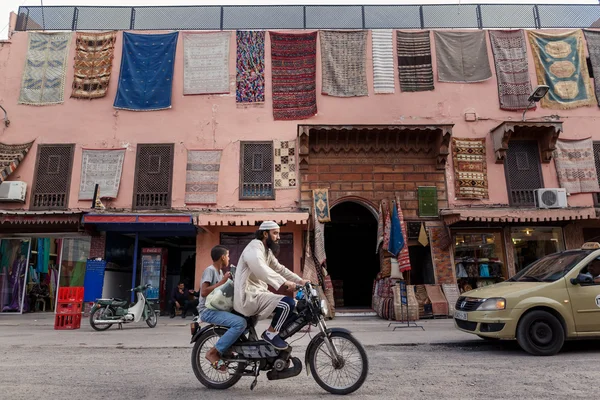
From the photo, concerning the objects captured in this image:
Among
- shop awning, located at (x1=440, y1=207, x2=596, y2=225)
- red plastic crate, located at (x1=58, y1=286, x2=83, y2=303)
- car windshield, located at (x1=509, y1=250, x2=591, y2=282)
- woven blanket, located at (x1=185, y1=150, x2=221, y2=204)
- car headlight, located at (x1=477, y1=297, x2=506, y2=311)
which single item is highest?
woven blanket, located at (x1=185, y1=150, x2=221, y2=204)

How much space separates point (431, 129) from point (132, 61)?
1001cm

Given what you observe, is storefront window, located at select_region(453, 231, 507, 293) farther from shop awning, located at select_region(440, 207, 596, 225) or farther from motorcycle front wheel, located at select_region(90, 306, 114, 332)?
motorcycle front wheel, located at select_region(90, 306, 114, 332)

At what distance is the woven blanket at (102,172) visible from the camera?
42.2ft

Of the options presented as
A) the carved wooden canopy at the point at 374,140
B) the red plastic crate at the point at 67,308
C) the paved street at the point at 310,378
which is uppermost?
the carved wooden canopy at the point at 374,140

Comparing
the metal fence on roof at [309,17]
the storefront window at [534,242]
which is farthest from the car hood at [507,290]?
the metal fence on roof at [309,17]

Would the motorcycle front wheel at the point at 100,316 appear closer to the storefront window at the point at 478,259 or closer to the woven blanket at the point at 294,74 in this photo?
the woven blanket at the point at 294,74

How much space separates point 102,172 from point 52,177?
1.65 metres

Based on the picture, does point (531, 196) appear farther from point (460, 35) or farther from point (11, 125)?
point (11, 125)

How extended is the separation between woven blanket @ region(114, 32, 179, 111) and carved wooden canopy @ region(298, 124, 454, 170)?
484 cm

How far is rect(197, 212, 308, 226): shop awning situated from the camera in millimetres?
11375

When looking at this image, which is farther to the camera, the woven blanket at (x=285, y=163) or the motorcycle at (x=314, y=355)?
the woven blanket at (x=285, y=163)

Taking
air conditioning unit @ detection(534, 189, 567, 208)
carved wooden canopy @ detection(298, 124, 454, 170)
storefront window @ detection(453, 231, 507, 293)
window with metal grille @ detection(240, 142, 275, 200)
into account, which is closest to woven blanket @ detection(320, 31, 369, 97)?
carved wooden canopy @ detection(298, 124, 454, 170)

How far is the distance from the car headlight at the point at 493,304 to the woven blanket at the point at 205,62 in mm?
10450

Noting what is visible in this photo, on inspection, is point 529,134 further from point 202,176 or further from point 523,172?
point 202,176
